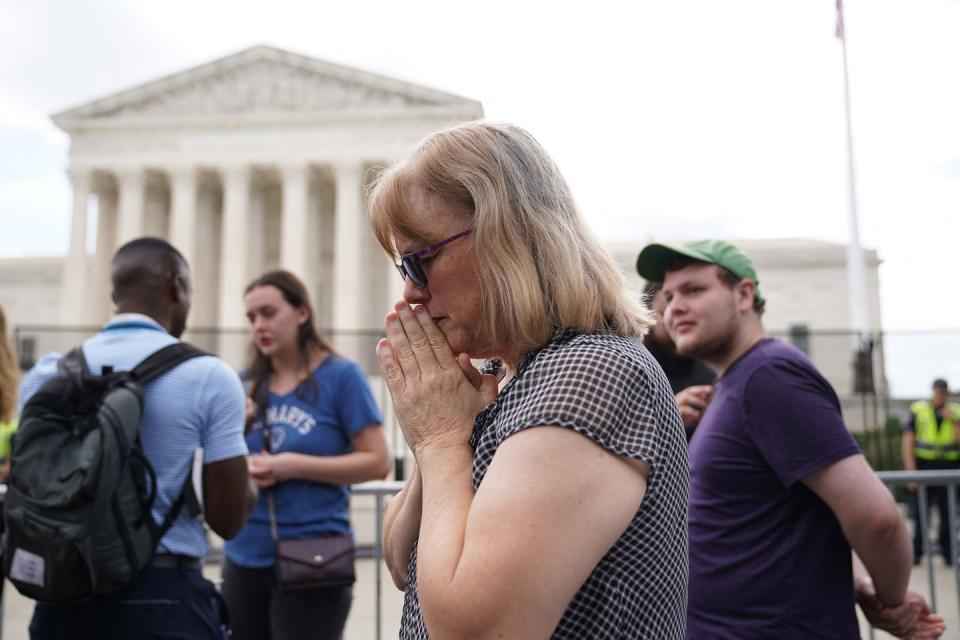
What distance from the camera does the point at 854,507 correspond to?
224 centimetres

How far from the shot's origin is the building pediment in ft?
125

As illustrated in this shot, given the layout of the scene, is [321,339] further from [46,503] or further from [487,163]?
[487,163]

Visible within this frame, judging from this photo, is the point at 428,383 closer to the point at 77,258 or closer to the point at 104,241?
the point at 77,258

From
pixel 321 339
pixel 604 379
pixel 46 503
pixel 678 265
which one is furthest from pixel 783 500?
pixel 321 339

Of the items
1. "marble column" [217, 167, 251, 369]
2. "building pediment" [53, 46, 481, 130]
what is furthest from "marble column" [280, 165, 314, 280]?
"building pediment" [53, 46, 481, 130]

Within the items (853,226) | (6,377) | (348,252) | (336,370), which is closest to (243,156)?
(348,252)

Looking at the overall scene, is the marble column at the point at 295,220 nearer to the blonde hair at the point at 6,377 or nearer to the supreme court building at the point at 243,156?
the supreme court building at the point at 243,156

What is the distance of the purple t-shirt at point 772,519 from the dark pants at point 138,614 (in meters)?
1.63

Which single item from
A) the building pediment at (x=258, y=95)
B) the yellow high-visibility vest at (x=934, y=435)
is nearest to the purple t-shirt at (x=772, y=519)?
the yellow high-visibility vest at (x=934, y=435)

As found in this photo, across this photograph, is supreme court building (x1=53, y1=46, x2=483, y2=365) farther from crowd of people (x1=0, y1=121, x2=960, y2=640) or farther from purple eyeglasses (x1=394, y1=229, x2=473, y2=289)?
purple eyeglasses (x1=394, y1=229, x2=473, y2=289)

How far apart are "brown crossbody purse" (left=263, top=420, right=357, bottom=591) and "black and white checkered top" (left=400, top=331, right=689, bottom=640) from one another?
215 cm

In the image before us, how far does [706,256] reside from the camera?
2896 millimetres

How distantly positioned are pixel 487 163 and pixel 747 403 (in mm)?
1384

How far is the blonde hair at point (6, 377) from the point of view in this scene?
4.75m
